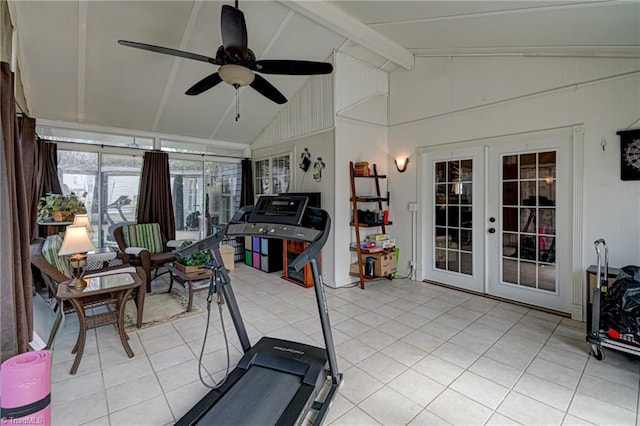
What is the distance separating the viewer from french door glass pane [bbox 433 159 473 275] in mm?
4551

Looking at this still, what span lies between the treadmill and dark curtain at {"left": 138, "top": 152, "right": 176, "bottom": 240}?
383 cm

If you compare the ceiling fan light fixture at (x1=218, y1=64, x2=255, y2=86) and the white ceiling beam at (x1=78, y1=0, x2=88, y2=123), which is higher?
the white ceiling beam at (x1=78, y1=0, x2=88, y2=123)

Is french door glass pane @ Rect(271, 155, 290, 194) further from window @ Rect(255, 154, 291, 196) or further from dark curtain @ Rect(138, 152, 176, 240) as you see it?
dark curtain @ Rect(138, 152, 176, 240)

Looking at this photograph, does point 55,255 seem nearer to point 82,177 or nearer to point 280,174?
point 82,177

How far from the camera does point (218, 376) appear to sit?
251cm

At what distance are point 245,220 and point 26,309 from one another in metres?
1.62

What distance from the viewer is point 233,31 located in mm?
2391

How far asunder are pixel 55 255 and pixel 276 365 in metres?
2.69

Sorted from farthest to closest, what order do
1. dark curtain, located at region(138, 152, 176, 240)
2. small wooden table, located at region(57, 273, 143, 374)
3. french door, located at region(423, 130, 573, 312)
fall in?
dark curtain, located at region(138, 152, 176, 240) < french door, located at region(423, 130, 573, 312) < small wooden table, located at region(57, 273, 143, 374)

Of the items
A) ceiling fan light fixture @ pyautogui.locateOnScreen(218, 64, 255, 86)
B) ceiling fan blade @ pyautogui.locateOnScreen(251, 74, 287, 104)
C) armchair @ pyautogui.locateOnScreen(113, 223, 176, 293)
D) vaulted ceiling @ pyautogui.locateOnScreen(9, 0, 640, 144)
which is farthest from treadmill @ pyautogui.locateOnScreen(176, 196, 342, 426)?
armchair @ pyautogui.locateOnScreen(113, 223, 176, 293)

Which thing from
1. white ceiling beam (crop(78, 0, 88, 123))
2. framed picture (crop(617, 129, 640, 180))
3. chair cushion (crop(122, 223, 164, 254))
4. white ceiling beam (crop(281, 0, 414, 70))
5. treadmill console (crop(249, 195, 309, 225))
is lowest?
chair cushion (crop(122, 223, 164, 254))

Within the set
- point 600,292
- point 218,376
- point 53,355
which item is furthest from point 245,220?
point 600,292

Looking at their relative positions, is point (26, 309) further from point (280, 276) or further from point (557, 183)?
point (557, 183)

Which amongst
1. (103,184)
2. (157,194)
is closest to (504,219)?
(157,194)
